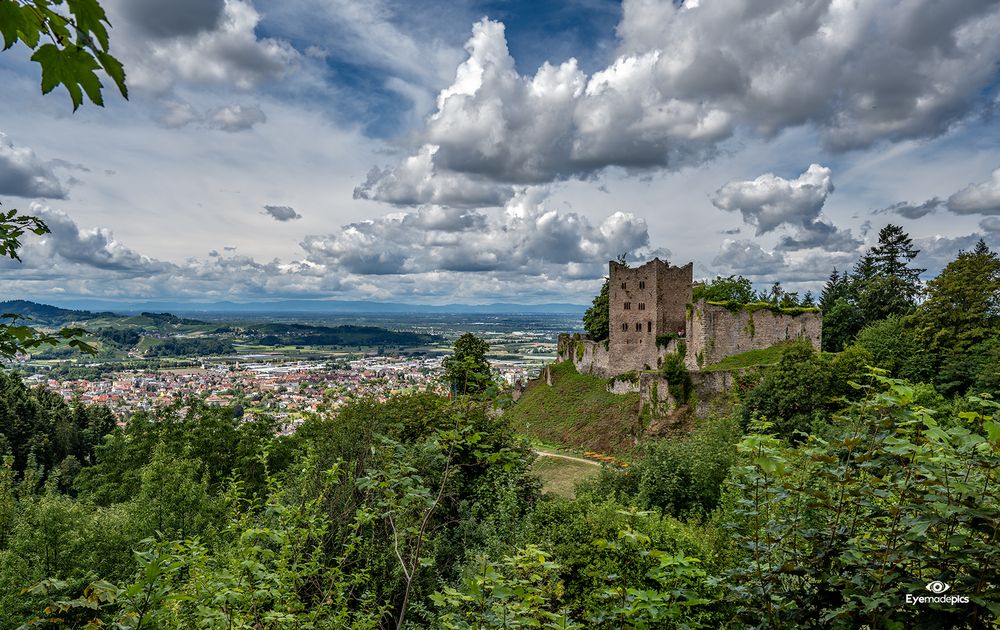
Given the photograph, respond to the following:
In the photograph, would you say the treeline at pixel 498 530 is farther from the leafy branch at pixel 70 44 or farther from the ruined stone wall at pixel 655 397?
the ruined stone wall at pixel 655 397

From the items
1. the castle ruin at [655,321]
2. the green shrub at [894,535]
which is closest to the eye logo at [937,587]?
the green shrub at [894,535]

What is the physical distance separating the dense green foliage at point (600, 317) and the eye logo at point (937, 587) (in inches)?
1711

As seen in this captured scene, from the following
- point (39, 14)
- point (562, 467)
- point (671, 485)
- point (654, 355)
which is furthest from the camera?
point (654, 355)

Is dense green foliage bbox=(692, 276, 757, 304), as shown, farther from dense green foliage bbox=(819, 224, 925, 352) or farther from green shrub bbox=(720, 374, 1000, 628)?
green shrub bbox=(720, 374, 1000, 628)

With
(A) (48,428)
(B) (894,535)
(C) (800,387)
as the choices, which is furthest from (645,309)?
(A) (48,428)

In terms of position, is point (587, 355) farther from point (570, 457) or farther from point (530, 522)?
point (530, 522)

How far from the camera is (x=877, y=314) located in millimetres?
44281

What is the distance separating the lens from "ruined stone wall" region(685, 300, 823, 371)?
112 feet

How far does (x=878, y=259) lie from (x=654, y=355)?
93.7 ft

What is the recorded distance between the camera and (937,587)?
291 centimetres

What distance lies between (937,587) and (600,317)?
150 feet

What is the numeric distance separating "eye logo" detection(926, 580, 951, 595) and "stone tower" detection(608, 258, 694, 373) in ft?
126

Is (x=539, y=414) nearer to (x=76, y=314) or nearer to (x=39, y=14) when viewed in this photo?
(x=39, y=14)

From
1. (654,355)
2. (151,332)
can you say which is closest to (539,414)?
(654,355)
